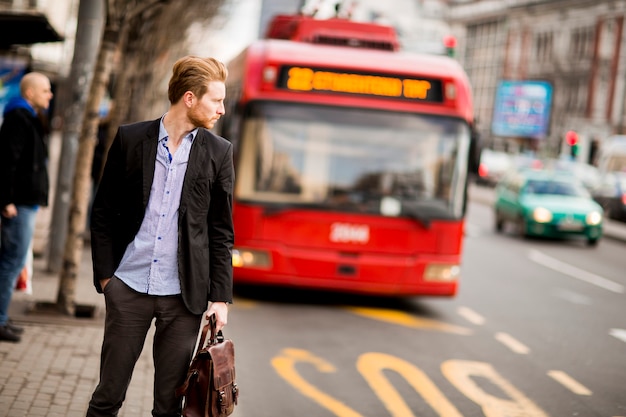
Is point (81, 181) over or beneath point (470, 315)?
over

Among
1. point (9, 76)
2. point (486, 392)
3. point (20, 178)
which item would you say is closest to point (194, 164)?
point (20, 178)

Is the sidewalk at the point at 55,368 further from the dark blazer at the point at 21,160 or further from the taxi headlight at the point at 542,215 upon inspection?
the taxi headlight at the point at 542,215

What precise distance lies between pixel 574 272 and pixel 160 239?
45.6 ft

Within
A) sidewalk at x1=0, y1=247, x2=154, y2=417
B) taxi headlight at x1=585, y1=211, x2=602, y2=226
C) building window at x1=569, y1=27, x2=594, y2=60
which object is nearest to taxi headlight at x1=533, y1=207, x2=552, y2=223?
taxi headlight at x1=585, y1=211, x2=602, y2=226

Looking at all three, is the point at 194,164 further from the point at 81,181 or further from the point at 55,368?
the point at 81,181

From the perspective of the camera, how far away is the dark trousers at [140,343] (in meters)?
4.01

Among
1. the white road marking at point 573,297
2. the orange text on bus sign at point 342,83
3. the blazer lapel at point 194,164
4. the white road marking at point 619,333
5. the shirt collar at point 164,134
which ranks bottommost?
the white road marking at point 573,297

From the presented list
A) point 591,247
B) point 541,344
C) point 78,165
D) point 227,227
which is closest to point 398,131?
point 541,344

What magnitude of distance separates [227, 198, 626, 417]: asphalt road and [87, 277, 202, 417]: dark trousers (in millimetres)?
2158

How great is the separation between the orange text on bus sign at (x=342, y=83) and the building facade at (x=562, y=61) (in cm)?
5539

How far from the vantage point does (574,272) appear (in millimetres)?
16938

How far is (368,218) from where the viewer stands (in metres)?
10.3

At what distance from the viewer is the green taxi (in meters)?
22.2

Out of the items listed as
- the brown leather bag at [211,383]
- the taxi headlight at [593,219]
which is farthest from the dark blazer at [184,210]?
the taxi headlight at [593,219]
